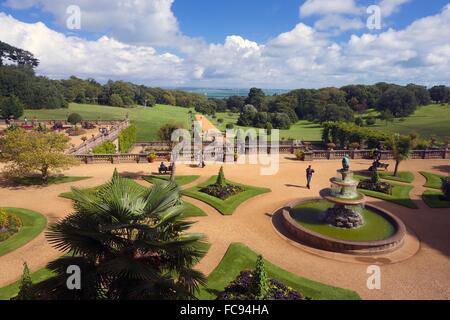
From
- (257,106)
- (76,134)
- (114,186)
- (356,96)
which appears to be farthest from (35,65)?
(114,186)

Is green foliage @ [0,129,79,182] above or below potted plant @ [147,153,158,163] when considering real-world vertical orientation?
above

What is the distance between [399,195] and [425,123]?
69.2m

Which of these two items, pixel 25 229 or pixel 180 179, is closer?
pixel 25 229

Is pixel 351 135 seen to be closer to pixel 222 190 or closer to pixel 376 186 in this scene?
pixel 376 186

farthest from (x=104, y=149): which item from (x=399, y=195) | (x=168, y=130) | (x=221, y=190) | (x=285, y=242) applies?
(x=399, y=195)

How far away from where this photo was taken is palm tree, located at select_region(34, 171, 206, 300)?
755 cm

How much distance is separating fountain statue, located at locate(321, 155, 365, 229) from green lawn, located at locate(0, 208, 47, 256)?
16026 millimetres

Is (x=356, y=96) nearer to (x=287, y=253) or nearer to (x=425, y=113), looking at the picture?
(x=425, y=113)

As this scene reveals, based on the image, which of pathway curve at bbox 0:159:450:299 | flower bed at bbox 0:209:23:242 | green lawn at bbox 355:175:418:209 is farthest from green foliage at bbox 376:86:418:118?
flower bed at bbox 0:209:23:242

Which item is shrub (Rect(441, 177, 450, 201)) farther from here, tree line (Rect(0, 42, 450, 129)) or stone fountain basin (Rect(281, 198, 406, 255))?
tree line (Rect(0, 42, 450, 129))

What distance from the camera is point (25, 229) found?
59.2 ft

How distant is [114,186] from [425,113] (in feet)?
378

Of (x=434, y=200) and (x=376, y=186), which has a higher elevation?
(x=376, y=186)
